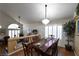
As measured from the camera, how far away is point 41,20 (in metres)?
Answer: 1.81

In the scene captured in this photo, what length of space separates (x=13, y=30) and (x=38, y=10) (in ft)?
1.96

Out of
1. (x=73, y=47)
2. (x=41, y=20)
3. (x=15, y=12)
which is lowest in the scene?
(x=73, y=47)

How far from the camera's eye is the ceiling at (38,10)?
171cm

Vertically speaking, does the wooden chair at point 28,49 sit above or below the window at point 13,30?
below

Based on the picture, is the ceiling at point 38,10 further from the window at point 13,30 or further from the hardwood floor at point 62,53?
the hardwood floor at point 62,53

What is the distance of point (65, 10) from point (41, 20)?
464 mm

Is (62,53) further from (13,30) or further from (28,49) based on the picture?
(13,30)

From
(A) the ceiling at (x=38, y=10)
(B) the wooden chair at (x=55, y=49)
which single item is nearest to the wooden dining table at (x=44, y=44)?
(B) the wooden chair at (x=55, y=49)

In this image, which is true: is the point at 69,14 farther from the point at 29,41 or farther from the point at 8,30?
the point at 8,30

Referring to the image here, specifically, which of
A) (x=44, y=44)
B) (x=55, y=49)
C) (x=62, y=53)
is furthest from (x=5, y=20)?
(x=62, y=53)

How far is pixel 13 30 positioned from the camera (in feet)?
6.02

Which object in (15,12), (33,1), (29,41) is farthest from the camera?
(29,41)

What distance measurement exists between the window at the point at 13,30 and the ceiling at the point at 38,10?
156mm

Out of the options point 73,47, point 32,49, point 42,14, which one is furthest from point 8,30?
point 73,47
